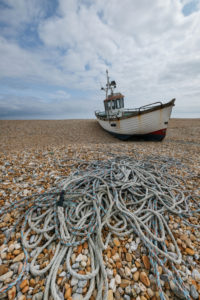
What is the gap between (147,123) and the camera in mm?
6766

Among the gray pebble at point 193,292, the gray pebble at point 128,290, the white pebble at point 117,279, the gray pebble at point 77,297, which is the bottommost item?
the gray pebble at point 193,292

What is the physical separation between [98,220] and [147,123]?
6293 millimetres

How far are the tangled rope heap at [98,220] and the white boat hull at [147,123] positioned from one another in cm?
481

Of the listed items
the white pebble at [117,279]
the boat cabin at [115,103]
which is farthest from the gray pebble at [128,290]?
the boat cabin at [115,103]

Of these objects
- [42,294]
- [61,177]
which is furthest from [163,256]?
[61,177]

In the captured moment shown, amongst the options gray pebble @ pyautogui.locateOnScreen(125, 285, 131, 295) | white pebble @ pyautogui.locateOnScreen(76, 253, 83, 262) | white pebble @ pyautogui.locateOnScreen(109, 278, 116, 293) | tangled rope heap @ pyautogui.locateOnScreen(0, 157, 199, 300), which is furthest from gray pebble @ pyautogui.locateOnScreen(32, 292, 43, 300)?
gray pebble @ pyautogui.locateOnScreen(125, 285, 131, 295)

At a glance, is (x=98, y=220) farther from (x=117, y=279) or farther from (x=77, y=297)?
(x=77, y=297)

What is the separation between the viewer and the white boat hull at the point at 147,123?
6414 millimetres

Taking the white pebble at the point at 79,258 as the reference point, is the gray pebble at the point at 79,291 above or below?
below

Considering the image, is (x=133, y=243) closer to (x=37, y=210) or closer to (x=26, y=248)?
(x=26, y=248)

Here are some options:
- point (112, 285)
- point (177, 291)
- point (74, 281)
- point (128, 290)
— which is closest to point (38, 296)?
point (74, 281)

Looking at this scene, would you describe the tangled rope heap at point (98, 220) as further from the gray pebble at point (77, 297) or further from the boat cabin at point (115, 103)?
the boat cabin at point (115, 103)

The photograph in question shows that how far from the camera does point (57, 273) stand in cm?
125

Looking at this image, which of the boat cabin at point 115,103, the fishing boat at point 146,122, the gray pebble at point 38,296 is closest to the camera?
the gray pebble at point 38,296
